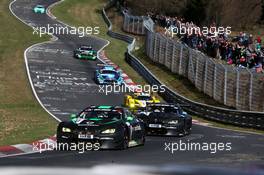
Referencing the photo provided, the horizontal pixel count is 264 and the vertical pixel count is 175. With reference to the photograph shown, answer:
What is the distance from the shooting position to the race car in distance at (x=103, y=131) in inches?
620

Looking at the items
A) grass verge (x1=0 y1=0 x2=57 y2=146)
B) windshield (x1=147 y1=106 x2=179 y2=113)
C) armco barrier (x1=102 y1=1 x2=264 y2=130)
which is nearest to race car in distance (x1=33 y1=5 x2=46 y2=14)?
grass verge (x1=0 y1=0 x2=57 y2=146)

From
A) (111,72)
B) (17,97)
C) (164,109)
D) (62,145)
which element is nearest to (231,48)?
(164,109)

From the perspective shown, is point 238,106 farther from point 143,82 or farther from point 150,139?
point 143,82

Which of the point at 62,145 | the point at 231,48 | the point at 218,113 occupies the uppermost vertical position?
the point at 231,48

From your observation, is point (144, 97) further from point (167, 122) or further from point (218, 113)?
point (167, 122)

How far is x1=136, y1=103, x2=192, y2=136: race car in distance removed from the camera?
2077 centimetres

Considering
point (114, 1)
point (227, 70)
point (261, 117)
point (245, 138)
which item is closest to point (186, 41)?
point (227, 70)

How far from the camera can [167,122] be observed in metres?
20.8

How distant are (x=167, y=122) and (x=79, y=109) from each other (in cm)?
Answer: 1064

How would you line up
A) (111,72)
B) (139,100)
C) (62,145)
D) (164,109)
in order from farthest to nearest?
(111,72), (139,100), (164,109), (62,145)

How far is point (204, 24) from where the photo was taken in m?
58.7

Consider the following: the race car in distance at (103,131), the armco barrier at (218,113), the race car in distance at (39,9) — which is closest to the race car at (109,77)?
the armco barrier at (218,113)

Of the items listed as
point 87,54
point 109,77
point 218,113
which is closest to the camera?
point 218,113

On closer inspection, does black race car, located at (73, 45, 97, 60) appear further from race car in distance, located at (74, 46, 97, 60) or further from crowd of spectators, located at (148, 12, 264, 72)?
crowd of spectators, located at (148, 12, 264, 72)
